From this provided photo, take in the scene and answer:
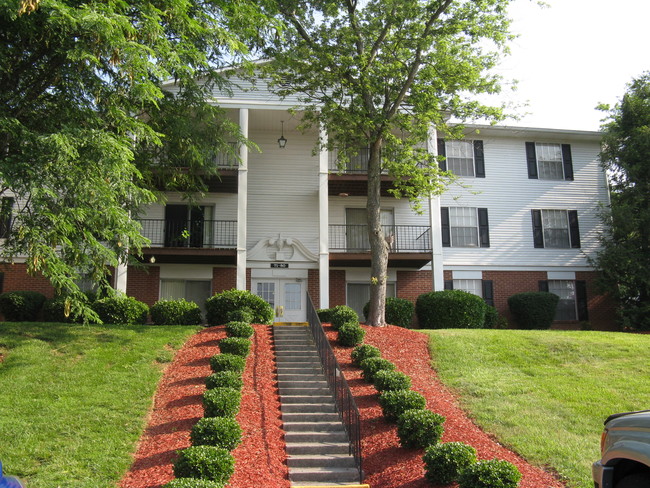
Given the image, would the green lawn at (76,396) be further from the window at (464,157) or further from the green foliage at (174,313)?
the window at (464,157)

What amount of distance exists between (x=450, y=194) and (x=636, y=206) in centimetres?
679

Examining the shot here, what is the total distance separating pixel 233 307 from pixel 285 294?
176 inches

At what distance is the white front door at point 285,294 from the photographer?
67.6 feet

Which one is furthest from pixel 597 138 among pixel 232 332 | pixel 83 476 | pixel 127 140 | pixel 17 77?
pixel 83 476

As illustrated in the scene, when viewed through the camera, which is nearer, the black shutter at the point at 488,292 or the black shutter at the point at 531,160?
the black shutter at the point at 488,292

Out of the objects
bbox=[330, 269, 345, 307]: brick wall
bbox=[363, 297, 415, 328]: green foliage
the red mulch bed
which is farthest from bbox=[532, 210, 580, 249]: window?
the red mulch bed

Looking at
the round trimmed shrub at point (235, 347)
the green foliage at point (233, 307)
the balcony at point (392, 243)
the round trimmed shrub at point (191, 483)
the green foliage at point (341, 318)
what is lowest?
the round trimmed shrub at point (191, 483)

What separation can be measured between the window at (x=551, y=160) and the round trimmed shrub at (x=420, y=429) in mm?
16856

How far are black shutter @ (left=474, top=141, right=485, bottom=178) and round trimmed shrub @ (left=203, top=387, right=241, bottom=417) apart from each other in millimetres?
15972

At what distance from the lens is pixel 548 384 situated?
11.8 meters

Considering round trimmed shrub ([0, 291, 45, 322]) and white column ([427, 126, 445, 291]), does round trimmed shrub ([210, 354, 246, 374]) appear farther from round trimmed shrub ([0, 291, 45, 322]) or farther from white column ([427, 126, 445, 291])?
white column ([427, 126, 445, 291])

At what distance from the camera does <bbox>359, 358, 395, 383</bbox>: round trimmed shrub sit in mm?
11922

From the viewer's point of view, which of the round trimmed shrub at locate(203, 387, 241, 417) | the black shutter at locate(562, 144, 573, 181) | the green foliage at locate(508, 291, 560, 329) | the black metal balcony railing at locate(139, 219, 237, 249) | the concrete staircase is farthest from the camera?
the black shutter at locate(562, 144, 573, 181)

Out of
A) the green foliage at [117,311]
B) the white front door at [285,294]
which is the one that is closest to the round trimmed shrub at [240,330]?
the green foliage at [117,311]
